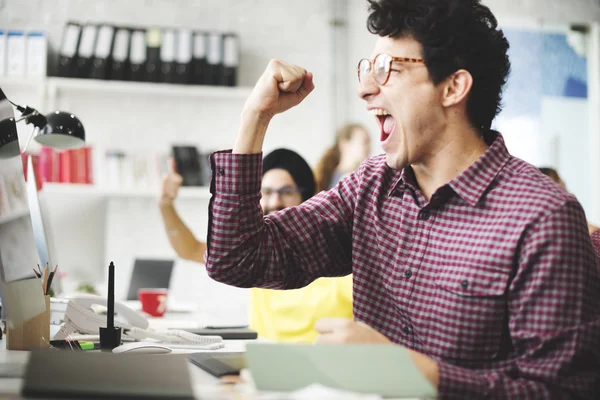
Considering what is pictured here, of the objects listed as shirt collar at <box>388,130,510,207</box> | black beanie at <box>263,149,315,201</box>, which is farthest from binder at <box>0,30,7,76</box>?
shirt collar at <box>388,130,510,207</box>

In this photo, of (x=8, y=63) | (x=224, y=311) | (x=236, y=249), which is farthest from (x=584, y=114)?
(x=236, y=249)

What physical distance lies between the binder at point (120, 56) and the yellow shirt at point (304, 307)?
2.15 m

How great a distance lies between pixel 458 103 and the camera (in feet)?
4.25

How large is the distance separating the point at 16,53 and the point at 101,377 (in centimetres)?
338

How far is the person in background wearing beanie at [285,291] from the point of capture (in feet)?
6.35

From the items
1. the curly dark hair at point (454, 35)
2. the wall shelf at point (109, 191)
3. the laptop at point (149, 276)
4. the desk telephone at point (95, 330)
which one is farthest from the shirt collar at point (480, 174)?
the wall shelf at point (109, 191)

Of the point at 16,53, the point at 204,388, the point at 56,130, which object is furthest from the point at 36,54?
the point at 204,388

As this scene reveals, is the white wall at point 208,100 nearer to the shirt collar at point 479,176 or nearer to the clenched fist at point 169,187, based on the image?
the clenched fist at point 169,187

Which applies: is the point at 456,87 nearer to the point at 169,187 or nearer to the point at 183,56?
the point at 169,187

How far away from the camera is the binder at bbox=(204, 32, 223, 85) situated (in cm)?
388

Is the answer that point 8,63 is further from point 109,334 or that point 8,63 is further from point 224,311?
point 109,334

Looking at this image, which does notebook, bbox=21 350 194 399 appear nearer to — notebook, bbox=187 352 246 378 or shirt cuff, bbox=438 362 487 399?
notebook, bbox=187 352 246 378

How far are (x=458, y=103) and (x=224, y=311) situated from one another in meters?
3.05

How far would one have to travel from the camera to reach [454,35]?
126cm
